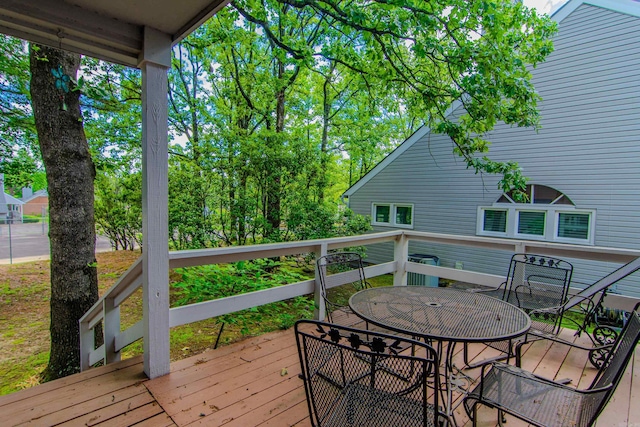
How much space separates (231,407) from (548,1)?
428 inches

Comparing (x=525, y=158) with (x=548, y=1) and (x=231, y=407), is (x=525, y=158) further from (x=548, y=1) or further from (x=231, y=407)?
(x=231, y=407)

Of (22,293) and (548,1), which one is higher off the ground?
(548,1)

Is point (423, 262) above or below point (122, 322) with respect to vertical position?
above

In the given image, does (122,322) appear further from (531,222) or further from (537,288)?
(531,222)

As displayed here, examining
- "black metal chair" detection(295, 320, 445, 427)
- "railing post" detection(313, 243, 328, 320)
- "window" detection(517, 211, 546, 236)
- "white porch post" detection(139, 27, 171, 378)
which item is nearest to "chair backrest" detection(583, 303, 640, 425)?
"black metal chair" detection(295, 320, 445, 427)

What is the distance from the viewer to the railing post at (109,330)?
2.43 m

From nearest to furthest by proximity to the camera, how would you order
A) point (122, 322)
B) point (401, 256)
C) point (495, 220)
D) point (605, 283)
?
point (605, 283) < point (401, 256) < point (122, 322) < point (495, 220)

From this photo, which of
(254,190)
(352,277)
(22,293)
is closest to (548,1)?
(254,190)

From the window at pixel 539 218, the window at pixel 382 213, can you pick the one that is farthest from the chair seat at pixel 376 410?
the window at pixel 382 213

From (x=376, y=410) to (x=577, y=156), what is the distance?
7.68 meters

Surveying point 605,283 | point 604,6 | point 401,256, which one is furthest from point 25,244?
Result: point 604,6

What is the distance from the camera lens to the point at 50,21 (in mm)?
1699

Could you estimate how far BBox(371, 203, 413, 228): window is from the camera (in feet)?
29.8

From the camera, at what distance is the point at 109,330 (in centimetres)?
245
